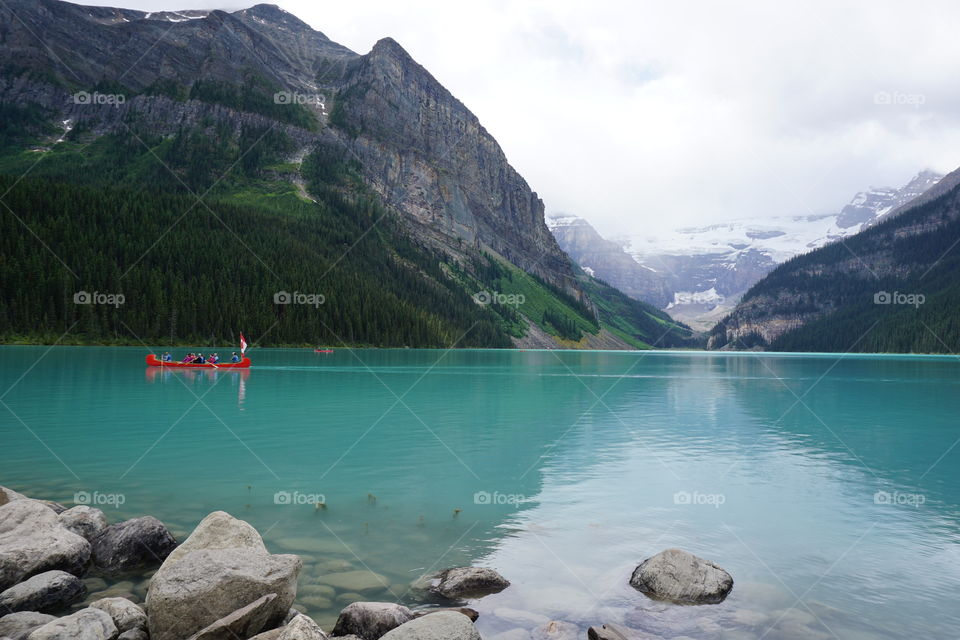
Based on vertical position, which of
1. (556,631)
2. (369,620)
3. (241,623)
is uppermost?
(241,623)

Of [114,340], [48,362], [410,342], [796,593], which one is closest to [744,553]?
[796,593]

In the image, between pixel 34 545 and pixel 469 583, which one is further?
pixel 469 583

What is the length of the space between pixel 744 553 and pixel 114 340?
465ft

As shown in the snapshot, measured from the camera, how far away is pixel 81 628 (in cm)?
893

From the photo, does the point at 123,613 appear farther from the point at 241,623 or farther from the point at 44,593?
the point at 44,593

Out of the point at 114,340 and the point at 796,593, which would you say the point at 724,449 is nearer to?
the point at 796,593

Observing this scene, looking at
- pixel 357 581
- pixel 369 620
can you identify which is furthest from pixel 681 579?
pixel 357 581

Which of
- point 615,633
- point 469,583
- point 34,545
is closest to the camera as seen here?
point 615,633

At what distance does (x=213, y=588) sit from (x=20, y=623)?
295 centimetres

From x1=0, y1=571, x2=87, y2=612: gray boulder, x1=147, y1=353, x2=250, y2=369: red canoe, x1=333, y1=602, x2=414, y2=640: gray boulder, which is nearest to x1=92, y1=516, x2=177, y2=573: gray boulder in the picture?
x1=0, y1=571, x2=87, y2=612: gray boulder

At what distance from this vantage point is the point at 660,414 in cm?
4731

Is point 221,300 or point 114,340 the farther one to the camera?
point 221,300

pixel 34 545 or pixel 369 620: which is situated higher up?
pixel 34 545

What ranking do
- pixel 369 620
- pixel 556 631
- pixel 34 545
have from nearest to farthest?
1. pixel 369 620
2. pixel 556 631
3. pixel 34 545
